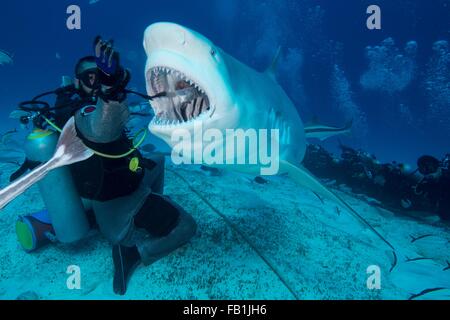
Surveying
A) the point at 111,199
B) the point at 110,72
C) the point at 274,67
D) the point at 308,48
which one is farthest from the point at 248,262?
the point at 308,48

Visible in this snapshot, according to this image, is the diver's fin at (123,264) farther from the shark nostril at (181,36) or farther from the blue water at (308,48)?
the blue water at (308,48)

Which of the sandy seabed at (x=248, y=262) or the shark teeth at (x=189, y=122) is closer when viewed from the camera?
the shark teeth at (x=189, y=122)

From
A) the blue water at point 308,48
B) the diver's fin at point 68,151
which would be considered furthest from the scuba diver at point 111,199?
the blue water at point 308,48

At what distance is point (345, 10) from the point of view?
54.5 metres

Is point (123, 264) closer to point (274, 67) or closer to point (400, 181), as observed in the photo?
point (274, 67)

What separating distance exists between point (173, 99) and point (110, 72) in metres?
1.17

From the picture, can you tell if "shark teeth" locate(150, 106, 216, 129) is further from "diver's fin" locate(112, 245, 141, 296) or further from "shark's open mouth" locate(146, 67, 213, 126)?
"diver's fin" locate(112, 245, 141, 296)

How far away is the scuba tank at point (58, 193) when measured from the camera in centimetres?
303

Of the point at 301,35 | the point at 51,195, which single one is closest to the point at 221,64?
the point at 51,195

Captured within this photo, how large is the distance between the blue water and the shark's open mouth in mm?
43973

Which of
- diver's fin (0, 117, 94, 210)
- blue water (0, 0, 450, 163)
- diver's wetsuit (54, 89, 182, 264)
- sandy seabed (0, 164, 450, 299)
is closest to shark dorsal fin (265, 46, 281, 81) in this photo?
sandy seabed (0, 164, 450, 299)

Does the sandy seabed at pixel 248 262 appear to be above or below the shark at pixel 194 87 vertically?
below

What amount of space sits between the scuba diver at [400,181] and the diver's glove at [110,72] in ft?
25.2
